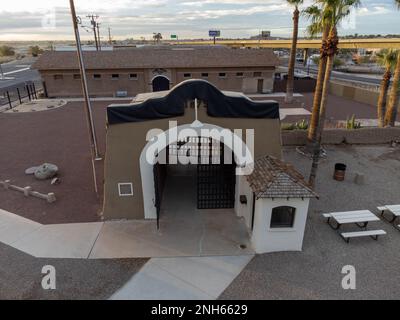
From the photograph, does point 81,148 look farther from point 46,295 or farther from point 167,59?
point 167,59

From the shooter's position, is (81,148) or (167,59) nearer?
(81,148)

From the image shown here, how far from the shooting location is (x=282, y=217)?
9.23 metres

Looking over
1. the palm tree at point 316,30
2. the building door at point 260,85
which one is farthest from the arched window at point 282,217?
the building door at point 260,85

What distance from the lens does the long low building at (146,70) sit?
1265 inches

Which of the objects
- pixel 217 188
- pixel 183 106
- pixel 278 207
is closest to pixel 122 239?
A: pixel 217 188

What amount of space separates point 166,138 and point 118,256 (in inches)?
167

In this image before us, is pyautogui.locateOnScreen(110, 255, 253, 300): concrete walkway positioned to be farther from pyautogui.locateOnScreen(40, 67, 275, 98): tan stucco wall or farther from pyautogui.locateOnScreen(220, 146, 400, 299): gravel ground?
pyautogui.locateOnScreen(40, 67, 275, 98): tan stucco wall

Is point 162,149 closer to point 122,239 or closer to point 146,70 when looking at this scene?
point 122,239

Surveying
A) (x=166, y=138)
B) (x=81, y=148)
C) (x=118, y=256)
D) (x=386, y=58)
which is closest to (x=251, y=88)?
(x=386, y=58)

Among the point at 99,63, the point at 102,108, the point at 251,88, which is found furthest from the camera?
the point at 251,88

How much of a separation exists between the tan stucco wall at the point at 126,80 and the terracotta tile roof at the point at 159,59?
2.25ft

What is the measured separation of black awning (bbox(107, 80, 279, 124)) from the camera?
9.52 m

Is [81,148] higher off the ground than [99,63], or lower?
lower
